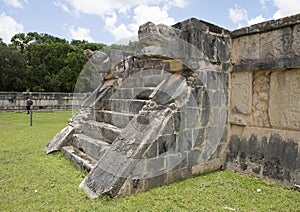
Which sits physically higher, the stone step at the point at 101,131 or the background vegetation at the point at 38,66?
the background vegetation at the point at 38,66

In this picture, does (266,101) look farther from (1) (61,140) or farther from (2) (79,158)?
(1) (61,140)

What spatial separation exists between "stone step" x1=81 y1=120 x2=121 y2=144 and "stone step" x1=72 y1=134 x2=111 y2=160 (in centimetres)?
11

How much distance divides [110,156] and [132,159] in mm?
483

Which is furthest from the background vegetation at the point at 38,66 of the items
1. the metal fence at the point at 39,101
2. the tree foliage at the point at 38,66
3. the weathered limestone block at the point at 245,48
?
the weathered limestone block at the point at 245,48

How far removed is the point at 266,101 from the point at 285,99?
0.28 metres

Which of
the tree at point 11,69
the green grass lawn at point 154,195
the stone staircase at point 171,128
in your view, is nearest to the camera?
the green grass lawn at point 154,195

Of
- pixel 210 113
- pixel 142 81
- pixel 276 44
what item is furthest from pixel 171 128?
pixel 142 81

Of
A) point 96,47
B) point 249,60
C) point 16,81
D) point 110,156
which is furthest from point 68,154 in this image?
point 96,47

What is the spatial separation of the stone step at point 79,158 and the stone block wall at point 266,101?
7.80 feet

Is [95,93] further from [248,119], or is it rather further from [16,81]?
[16,81]

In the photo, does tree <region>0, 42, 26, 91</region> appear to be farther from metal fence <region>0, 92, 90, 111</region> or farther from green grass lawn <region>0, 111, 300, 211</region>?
green grass lawn <region>0, 111, 300, 211</region>

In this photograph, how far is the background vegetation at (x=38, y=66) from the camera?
26.2m

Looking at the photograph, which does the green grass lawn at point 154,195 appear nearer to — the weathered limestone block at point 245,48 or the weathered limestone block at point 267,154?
the weathered limestone block at point 267,154

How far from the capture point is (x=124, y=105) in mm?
5137
